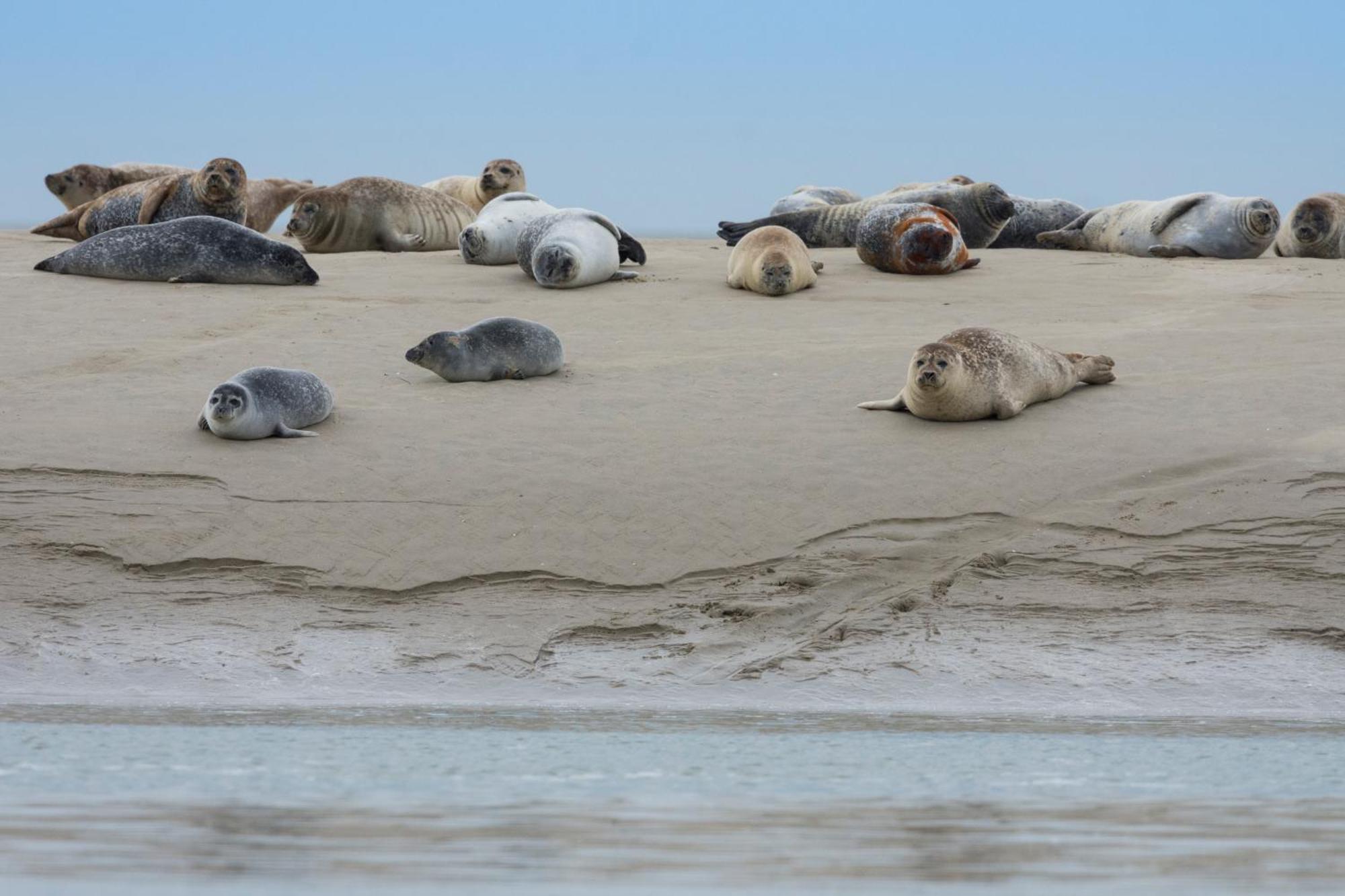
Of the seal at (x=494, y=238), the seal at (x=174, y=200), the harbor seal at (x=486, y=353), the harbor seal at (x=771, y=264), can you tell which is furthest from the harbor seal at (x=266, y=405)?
the seal at (x=174, y=200)

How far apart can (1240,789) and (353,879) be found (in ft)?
5.55

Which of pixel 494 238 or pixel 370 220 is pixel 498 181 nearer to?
pixel 370 220

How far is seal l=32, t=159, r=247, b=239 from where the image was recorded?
11.6 m

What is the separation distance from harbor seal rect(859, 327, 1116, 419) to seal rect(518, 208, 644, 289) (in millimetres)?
3338

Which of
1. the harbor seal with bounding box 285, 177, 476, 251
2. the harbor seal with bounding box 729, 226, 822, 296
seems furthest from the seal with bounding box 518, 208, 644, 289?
the harbor seal with bounding box 285, 177, 476, 251

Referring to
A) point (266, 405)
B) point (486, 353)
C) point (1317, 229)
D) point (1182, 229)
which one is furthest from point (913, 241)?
point (266, 405)

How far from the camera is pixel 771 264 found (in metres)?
9.28

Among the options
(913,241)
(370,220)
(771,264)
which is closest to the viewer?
(771,264)

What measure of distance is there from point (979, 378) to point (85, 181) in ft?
33.7

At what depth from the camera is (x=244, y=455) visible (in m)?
5.94

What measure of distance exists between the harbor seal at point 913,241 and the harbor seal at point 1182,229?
7.04 ft

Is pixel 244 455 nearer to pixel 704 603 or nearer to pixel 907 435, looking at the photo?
pixel 704 603

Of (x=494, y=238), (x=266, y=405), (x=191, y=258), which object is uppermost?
(x=494, y=238)

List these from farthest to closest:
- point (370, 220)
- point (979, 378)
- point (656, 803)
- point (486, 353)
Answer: point (370, 220) < point (486, 353) < point (979, 378) < point (656, 803)
